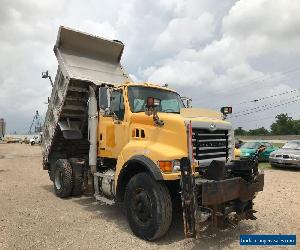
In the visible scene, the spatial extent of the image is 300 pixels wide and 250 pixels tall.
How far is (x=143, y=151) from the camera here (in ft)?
20.9

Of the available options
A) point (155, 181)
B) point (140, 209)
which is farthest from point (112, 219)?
point (155, 181)

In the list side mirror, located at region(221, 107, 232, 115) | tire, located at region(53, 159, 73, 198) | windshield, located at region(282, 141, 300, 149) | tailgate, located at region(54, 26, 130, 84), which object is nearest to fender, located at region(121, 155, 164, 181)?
side mirror, located at region(221, 107, 232, 115)

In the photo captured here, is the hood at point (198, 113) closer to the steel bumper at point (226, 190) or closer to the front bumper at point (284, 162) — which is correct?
the steel bumper at point (226, 190)

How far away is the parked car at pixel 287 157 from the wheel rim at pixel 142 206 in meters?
12.2

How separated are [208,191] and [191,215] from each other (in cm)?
46

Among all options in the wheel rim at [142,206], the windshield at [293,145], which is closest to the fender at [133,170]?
the wheel rim at [142,206]

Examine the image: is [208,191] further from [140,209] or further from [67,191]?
[67,191]

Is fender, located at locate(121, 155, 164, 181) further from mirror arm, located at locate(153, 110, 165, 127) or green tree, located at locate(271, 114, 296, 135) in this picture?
green tree, located at locate(271, 114, 296, 135)

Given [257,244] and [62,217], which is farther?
[62,217]

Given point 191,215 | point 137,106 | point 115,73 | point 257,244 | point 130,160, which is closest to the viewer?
point 191,215

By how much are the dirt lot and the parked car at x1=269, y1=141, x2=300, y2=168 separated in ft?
21.2

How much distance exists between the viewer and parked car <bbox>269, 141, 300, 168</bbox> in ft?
54.1

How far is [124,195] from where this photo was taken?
22.6ft

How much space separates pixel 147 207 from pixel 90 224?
1644 mm
